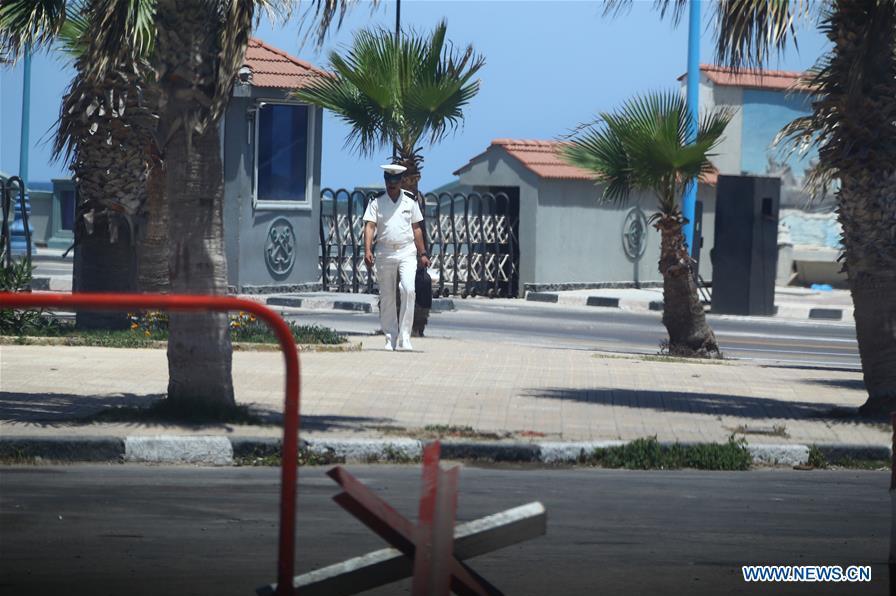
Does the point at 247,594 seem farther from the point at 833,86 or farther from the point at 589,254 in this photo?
the point at 589,254

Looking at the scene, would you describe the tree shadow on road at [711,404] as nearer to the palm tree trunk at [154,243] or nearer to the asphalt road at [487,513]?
the asphalt road at [487,513]

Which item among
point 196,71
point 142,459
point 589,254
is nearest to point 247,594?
point 142,459

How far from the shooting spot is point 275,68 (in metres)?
25.1

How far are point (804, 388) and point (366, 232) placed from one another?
4744 mm

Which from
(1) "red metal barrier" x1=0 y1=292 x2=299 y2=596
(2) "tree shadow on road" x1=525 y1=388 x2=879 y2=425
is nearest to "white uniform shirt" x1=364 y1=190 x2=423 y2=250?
(2) "tree shadow on road" x1=525 y1=388 x2=879 y2=425

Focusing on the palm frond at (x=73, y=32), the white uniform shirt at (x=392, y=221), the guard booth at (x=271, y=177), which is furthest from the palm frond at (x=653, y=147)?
the guard booth at (x=271, y=177)

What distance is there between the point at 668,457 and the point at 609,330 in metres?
12.5

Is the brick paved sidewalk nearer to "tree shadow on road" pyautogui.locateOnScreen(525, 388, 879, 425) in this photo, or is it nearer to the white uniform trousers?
"tree shadow on road" pyautogui.locateOnScreen(525, 388, 879, 425)

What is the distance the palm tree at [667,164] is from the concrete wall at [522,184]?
432 inches

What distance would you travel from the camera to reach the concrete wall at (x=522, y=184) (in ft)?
92.2

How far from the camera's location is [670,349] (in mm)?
16906

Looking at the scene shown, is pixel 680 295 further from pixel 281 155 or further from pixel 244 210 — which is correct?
pixel 281 155

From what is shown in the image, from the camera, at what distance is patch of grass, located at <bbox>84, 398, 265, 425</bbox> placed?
377 inches

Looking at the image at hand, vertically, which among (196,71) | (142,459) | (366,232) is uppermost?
(196,71)
